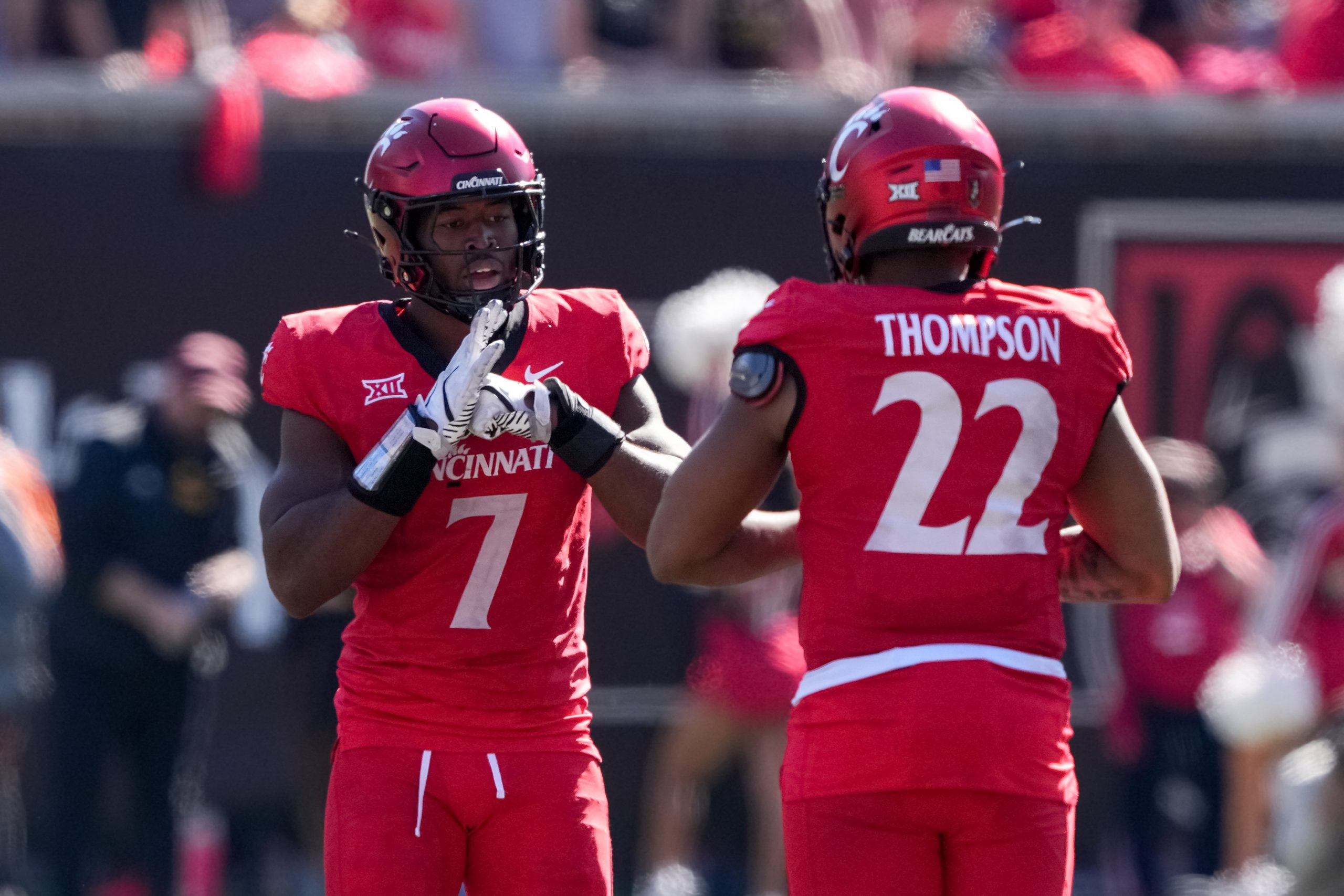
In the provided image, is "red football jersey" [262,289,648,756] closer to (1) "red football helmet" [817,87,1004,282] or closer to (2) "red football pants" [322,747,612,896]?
(2) "red football pants" [322,747,612,896]

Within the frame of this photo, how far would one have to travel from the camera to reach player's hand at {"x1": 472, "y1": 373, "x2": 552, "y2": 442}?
315 cm

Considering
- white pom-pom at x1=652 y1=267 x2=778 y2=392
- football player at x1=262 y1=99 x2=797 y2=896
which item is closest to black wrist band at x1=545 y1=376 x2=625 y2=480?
football player at x1=262 y1=99 x2=797 y2=896

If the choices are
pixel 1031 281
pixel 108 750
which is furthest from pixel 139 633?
pixel 1031 281

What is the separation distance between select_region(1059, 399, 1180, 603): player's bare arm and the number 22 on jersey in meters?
0.20

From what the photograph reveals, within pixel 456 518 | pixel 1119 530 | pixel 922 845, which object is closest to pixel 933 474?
pixel 1119 530

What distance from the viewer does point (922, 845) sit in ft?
9.45

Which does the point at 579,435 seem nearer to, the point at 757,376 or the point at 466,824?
the point at 757,376

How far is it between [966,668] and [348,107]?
4.43m

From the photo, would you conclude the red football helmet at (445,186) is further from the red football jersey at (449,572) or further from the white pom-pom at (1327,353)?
the white pom-pom at (1327,353)

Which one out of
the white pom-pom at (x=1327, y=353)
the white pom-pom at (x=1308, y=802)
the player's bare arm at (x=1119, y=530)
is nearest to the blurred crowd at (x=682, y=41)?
the white pom-pom at (x=1327, y=353)

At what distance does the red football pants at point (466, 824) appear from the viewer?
3.17m

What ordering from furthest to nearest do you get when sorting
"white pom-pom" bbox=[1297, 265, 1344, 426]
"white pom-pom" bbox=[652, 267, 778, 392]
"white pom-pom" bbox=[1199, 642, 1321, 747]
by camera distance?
"white pom-pom" bbox=[1297, 265, 1344, 426] < "white pom-pom" bbox=[652, 267, 778, 392] < "white pom-pom" bbox=[1199, 642, 1321, 747]

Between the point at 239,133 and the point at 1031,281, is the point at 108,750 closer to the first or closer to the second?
the point at 239,133

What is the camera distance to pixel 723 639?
6695 millimetres
